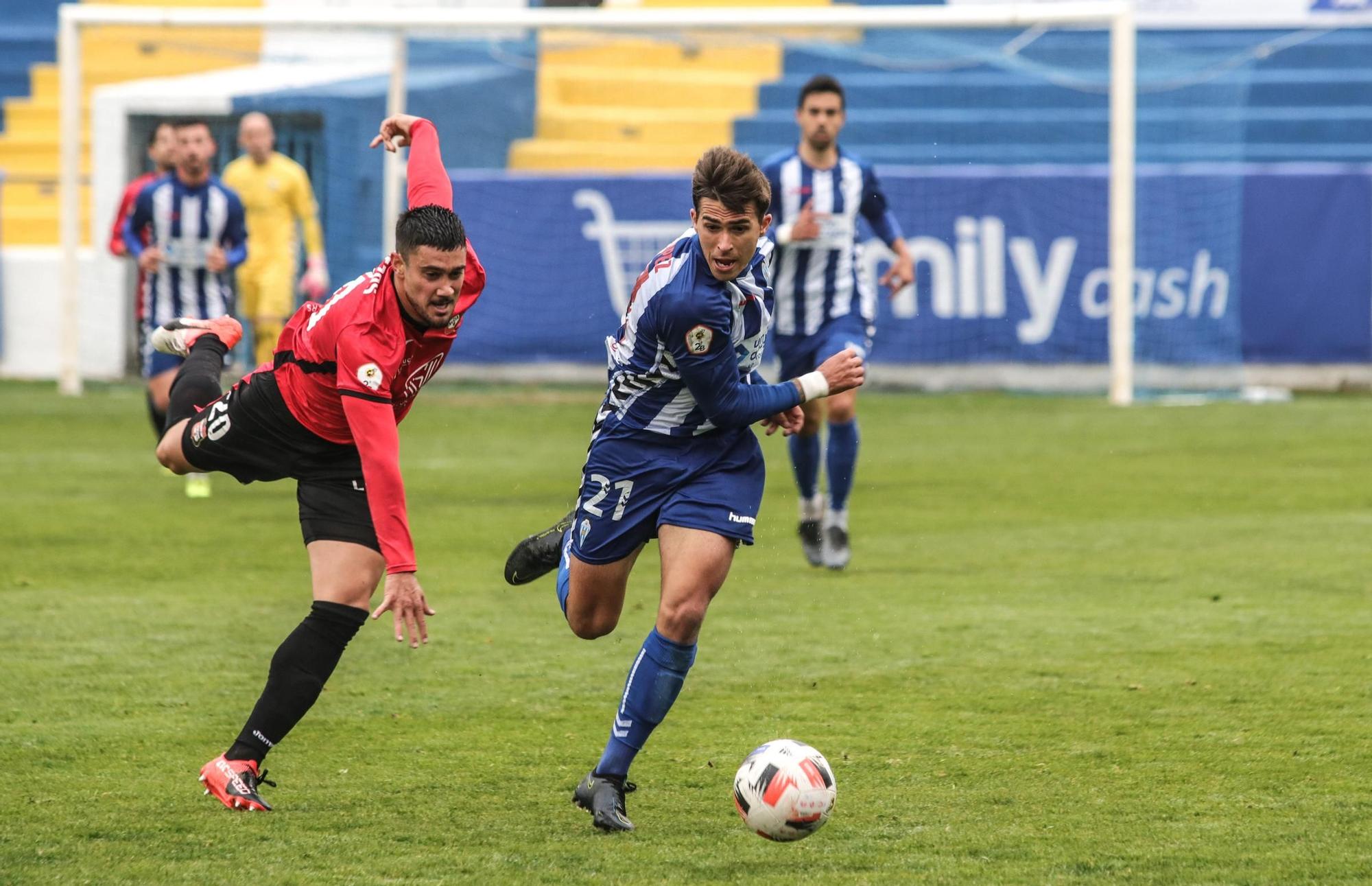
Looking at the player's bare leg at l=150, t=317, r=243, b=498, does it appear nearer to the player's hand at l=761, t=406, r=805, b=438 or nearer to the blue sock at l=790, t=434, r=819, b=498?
the player's hand at l=761, t=406, r=805, b=438

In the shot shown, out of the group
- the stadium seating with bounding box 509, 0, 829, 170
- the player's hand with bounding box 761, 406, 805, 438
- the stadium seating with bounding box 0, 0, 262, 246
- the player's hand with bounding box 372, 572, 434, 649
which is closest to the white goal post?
the stadium seating with bounding box 0, 0, 262, 246

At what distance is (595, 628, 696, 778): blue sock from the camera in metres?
4.79

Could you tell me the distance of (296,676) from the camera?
4945 mm

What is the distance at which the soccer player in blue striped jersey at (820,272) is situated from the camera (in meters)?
8.94

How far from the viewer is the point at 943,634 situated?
7156 mm

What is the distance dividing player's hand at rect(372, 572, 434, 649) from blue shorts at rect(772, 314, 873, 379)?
14.7ft

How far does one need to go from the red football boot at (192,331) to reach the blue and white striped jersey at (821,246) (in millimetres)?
3407

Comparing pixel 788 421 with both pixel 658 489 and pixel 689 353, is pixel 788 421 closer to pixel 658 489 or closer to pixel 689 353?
pixel 658 489

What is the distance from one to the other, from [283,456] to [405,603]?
932 millimetres

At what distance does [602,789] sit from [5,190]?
62.7 ft

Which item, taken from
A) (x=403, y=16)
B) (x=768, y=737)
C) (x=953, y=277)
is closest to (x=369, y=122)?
(x=403, y=16)

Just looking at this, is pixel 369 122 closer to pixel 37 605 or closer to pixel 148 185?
pixel 148 185

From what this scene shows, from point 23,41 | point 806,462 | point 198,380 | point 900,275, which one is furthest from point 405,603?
point 23,41

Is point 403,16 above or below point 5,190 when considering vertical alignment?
above
